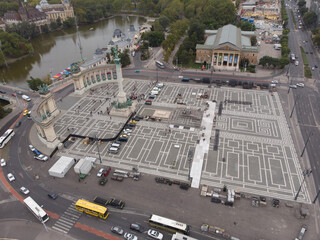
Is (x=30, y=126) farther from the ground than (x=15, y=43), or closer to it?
closer to it

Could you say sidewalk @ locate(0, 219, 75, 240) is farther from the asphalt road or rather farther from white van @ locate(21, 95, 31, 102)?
white van @ locate(21, 95, 31, 102)

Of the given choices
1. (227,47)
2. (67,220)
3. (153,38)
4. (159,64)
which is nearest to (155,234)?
(67,220)

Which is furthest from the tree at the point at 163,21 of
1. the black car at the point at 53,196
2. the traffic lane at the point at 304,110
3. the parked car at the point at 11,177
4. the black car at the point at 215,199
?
the black car at the point at 53,196

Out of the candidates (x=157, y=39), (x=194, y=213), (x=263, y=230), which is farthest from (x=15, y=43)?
(x=263, y=230)

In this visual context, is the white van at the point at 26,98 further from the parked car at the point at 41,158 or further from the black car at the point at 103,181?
the black car at the point at 103,181

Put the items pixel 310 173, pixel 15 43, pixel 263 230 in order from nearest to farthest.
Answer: pixel 263 230, pixel 310 173, pixel 15 43

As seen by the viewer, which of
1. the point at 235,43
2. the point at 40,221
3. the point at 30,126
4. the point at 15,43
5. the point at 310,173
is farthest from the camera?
the point at 15,43

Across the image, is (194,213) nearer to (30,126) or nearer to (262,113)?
(262,113)

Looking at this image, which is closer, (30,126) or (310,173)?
(310,173)
